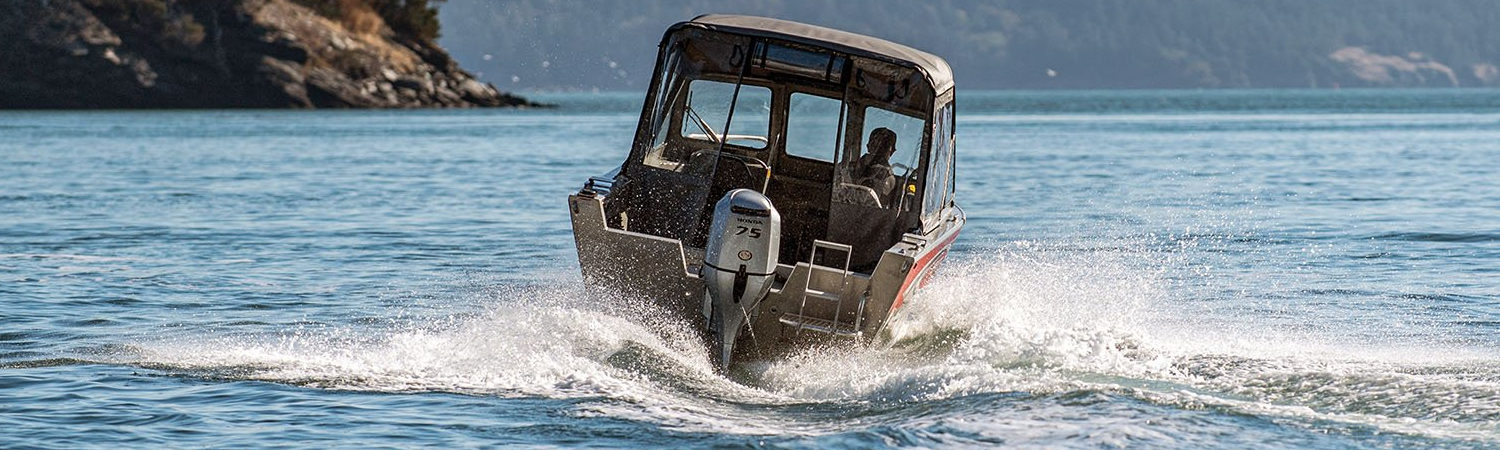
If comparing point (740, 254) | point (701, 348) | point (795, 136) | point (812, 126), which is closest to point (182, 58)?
point (795, 136)

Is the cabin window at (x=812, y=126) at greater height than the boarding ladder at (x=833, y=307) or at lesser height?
greater

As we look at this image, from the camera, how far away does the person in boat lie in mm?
13414

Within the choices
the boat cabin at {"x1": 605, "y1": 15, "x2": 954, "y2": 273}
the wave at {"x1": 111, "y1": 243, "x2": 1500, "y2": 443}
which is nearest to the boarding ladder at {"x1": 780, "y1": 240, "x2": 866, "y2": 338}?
the wave at {"x1": 111, "y1": 243, "x2": 1500, "y2": 443}

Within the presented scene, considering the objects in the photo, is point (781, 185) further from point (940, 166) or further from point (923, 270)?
point (923, 270)

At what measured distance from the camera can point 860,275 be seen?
11367 mm

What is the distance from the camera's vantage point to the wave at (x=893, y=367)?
399 inches

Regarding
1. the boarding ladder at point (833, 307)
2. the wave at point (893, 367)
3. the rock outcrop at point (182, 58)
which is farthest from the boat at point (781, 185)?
the rock outcrop at point (182, 58)

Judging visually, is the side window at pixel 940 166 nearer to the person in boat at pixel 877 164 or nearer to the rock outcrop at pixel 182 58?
the person in boat at pixel 877 164

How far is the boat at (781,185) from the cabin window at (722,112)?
0.05ft

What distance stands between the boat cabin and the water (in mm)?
972

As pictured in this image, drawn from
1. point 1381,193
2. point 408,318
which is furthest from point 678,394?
point 1381,193

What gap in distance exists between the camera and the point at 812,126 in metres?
14.1

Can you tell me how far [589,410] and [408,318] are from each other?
510cm

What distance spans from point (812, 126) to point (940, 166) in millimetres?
1191
